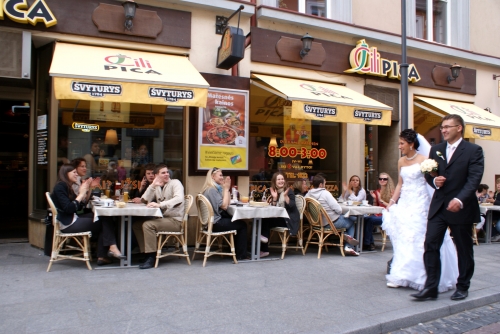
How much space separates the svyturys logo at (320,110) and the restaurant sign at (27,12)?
4.36 metres

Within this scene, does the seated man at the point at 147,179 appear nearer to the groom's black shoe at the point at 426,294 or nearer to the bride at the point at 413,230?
the bride at the point at 413,230

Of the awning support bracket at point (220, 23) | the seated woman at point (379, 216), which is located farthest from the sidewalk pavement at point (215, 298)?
the awning support bracket at point (220, 23)

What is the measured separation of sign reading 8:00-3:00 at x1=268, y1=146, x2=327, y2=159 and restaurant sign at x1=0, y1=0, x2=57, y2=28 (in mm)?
4721

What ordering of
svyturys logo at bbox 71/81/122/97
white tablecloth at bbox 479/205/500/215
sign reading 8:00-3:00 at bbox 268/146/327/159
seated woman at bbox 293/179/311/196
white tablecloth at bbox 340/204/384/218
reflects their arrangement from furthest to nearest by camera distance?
sign reading 8:00-3:00 at bbox 268/146/327/159 < white tablecloth at bbox 479/205/500/215 < seated woman at bbox 293/179/311/196 < white tablecloth at bbox 340/204/384/218 < svyturys logo at bbox 71/81/122/97

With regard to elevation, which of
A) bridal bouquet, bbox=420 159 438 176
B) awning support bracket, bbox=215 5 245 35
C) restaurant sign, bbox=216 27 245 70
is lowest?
bridal bouquet, bbox=420 159 438 176

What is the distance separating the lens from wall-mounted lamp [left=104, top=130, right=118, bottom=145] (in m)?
7.84

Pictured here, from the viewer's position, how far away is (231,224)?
666 centimetres

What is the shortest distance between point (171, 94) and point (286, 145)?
3.61 m

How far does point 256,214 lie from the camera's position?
21.9ft

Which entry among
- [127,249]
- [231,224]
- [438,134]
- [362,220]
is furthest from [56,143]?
[438,134]

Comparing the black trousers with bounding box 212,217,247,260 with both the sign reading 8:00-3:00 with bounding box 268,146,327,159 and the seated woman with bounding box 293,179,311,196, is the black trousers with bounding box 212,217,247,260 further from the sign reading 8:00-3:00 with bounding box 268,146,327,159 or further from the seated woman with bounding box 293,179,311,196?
the sign reading 8:00-3:00 with bounding box 268,146,327,159

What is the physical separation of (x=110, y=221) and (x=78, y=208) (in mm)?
494

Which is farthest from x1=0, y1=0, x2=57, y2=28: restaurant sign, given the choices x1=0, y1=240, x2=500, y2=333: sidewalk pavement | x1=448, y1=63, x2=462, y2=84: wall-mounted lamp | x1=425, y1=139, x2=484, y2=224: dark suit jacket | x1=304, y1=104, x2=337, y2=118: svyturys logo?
x1=448, y1=63, x2=462, y2=84: wall-mounted lamp

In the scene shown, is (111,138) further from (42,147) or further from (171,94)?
(171,94)
